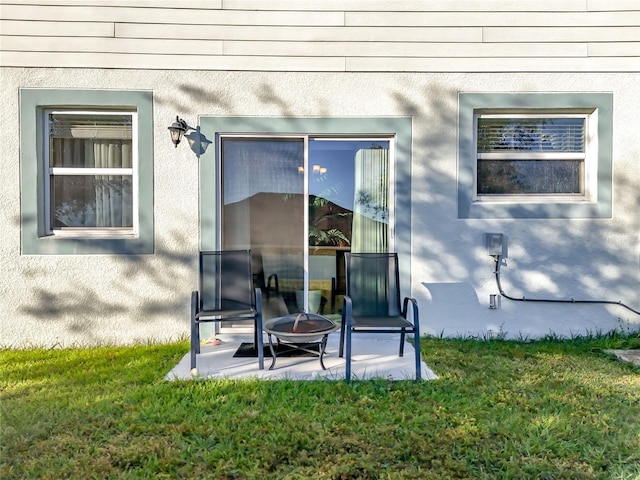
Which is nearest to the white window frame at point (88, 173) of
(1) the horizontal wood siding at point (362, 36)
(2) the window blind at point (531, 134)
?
(1) the horizontal wood siding at point (362, 36)

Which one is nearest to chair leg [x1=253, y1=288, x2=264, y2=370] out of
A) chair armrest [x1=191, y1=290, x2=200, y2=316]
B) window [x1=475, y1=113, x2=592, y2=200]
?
chair armrest [x1=191, y1=290, x2=200, y2=316]

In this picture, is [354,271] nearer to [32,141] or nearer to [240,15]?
[240,15]

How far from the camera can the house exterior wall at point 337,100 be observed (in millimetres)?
4402

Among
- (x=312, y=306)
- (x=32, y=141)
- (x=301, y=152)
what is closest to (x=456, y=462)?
(x=312, y=306)

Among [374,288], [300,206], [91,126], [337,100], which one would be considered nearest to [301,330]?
[374,288]

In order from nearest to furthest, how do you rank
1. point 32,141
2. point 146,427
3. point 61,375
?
point 146,427
point 61,375
point 32,141

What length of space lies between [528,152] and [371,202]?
A: 188 cm

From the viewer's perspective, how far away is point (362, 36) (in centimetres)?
449

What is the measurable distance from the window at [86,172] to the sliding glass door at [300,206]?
3.01ft

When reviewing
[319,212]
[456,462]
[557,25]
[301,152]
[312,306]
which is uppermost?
[557,25]

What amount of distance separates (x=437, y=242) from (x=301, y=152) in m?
1.84

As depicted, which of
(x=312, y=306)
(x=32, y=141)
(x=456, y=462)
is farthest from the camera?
(x=312, y=306)

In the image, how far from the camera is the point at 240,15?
445cm

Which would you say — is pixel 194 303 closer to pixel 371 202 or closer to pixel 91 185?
pixel 91 185
